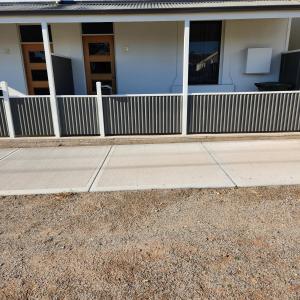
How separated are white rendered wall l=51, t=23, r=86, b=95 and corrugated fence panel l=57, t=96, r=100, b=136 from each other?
2.37m

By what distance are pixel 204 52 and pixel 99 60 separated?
320 cm

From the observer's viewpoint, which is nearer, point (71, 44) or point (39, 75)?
point (71, 44)

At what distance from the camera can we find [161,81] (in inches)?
344

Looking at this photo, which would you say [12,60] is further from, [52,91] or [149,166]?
[149,166]

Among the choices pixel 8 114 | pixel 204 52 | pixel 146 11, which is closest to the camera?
pixel 146 11

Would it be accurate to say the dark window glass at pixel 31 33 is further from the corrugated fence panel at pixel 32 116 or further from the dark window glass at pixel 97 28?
the corrugated fence panel at pixel 32 116

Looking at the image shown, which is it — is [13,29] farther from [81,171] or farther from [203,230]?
[203,230]

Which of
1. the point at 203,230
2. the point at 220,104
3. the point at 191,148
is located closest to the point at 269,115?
the point at 220,104

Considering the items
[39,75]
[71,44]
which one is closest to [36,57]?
[39,75]

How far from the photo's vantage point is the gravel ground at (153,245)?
2.43 meters

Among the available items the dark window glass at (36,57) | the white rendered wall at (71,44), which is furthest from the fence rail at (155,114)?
the dark window glass at (36,57)

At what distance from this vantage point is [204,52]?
8.61m

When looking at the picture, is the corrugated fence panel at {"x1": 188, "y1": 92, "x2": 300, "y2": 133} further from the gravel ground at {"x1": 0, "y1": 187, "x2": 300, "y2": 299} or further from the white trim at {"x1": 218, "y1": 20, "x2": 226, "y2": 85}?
the gravel ground at {"x1": 0, "y1": 187, "x2": 300, "y2": 299}

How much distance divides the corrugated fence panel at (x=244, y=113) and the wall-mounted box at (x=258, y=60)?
216 centimetres
